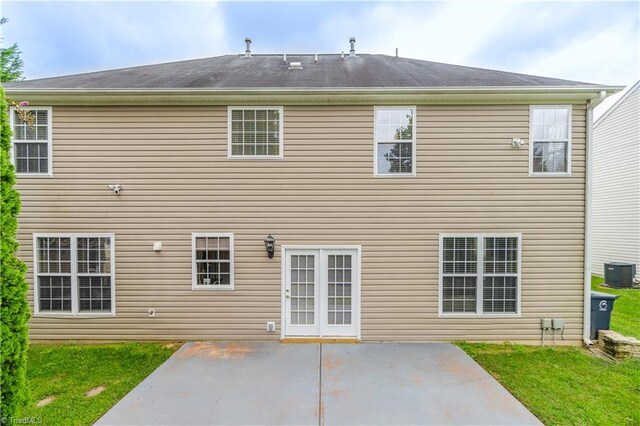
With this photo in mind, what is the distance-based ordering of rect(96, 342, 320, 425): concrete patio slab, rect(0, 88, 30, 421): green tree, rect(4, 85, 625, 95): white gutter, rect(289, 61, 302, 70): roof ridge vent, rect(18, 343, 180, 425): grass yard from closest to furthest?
rect(0, 88, 30, 421): green tree < rect(96, 342, 320, 425): concrete patio slab < rect(18, 343, 180, 425): grass yard < rect(4, 85, 625, 95): white gutter < rect(289, 61, 302, 70): roof ridge vent

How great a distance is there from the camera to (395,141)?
18.4 ft

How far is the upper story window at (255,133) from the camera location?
5609 millimetres

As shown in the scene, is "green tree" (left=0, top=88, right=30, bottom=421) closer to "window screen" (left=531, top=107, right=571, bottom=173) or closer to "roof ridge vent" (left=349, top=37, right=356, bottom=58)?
"roof ridge vent" (left=349, top=37, right=356, bottom=58)

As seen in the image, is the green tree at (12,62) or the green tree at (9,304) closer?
the green tree at (9,304)

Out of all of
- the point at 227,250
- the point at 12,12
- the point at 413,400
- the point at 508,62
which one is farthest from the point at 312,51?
the point at 508,62

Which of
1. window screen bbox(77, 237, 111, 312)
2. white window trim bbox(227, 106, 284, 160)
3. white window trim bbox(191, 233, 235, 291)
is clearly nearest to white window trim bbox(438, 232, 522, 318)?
white window trim bbox(227, 106, 284, 160)

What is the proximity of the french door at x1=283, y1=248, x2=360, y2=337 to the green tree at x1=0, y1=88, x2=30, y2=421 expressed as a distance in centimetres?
352

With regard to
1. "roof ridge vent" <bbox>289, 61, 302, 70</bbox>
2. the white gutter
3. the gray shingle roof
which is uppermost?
"roof ridge vent" <bbox>289, 61, 302, 70</bbox>

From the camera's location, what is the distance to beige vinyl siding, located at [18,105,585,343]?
557cm

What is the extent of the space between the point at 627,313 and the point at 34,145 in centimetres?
1341

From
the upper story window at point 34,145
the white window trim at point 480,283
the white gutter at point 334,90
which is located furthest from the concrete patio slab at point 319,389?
the white gutter at point 334,90

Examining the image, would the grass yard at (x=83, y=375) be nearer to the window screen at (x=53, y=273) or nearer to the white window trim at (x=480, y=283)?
the window screen at (x=53, y=273)

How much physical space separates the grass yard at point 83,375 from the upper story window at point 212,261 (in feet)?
4.33

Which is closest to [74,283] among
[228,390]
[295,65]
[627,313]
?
[228,390]
